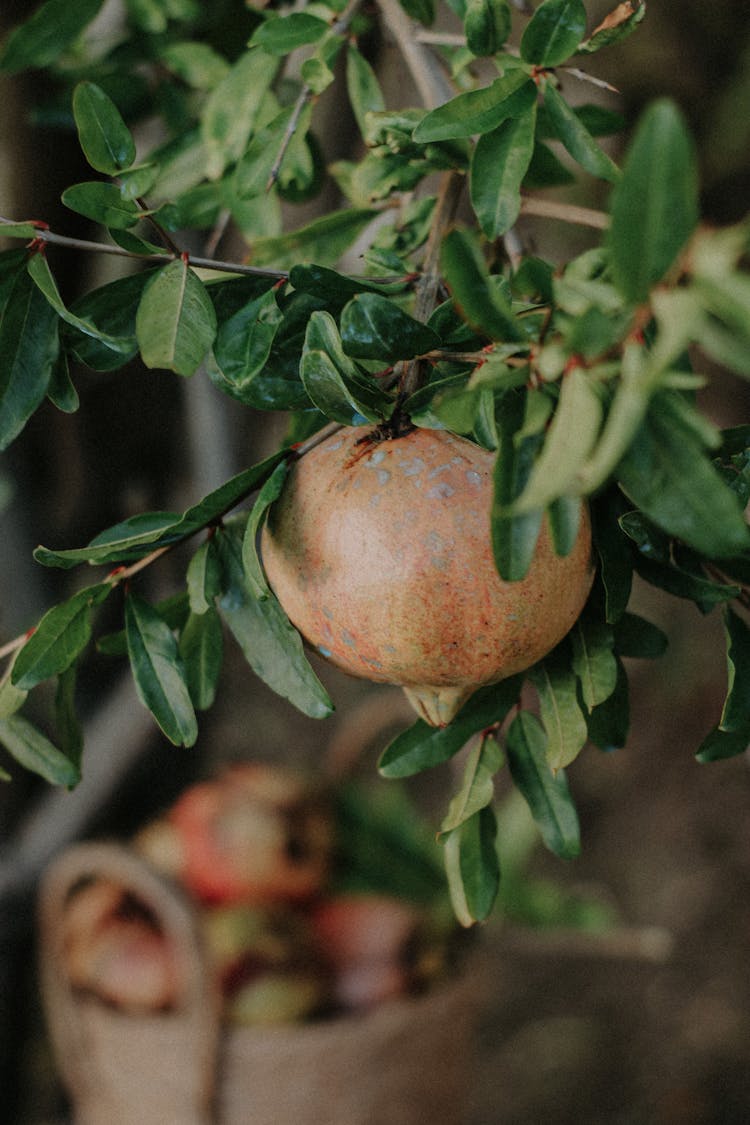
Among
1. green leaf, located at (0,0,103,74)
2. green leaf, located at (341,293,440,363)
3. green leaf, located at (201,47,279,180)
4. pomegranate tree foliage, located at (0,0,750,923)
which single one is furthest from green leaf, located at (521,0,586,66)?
green leaf, located at (0,0,103,74)

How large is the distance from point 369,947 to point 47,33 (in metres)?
0.95

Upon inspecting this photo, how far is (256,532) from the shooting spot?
0.43m

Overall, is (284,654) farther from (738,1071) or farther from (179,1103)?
(738,1071)

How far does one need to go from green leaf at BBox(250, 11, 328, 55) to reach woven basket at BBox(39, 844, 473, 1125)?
76 centimetres

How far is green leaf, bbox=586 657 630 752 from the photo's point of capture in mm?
509

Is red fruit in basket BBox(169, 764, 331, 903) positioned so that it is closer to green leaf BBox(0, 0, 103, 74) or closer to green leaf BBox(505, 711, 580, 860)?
green leaf BBox(505, 711, 580, 860)

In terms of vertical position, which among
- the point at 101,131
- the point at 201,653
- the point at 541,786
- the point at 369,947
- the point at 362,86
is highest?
the point at 101,131

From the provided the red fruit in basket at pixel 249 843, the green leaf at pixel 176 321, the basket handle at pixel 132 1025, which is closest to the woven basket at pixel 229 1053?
the basket handle at pixel 132 1025

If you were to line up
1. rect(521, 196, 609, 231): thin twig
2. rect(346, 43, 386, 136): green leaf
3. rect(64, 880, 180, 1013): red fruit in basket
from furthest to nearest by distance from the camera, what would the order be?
rect(64, 880, 180, 1013): red fruit in basket
rect(346, 43, 386, 136): green leaf
rect(521, 196, 609, 231): thin twig

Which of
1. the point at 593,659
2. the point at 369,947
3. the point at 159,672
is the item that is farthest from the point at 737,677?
the point at 369,947

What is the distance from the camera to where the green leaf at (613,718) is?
0.51 meters

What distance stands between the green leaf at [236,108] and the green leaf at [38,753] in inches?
14.9

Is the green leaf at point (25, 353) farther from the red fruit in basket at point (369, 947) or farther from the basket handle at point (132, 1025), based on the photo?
the red fruit in basket at point (369, 947)

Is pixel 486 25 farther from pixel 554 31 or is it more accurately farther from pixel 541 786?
pixel 541 786
